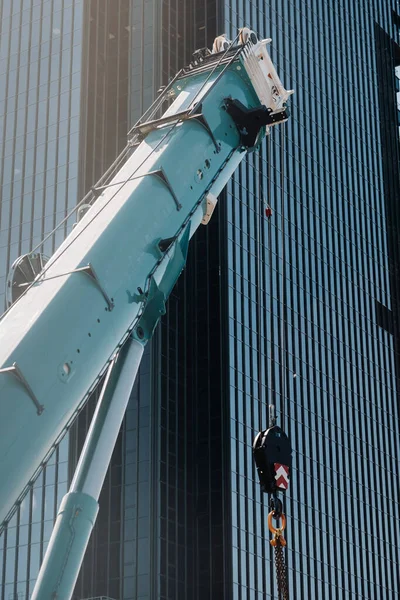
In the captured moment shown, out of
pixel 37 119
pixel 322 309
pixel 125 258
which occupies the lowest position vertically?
pixel 125 258

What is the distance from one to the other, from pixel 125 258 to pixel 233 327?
69.5 meters

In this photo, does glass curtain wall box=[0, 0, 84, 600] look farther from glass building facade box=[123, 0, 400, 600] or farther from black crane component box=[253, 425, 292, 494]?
black crane component box=[253, 425, 292, 494]

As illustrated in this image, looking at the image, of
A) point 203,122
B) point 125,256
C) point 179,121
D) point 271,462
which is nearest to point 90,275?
point 125,256

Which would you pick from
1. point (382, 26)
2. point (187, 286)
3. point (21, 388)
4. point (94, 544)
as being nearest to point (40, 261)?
point (21, 388)

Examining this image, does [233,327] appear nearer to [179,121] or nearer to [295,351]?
[295,351]

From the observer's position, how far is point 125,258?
2191 cm

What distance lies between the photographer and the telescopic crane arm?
59.9ft

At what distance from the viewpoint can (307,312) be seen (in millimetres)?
104250

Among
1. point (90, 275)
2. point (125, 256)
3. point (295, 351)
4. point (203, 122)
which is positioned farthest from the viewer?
point (295, 351)

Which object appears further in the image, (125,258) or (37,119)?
(37,119)

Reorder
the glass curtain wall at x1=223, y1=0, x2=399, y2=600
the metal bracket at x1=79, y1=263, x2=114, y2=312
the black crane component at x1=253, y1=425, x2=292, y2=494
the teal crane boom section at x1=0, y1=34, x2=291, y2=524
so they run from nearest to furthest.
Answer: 1. the teal crane boom section at x1=0, y1=34, x2=291, y2=524
2. the metal bracket at x1=79, y1=263, x2=114, y2=312
3. the black crane component at x1=253, y1=425, x2=292, y2=494
4. the glass curtain wall at x1=223, y1=0, x2=399, y2=600

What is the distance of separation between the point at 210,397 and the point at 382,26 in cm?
6828

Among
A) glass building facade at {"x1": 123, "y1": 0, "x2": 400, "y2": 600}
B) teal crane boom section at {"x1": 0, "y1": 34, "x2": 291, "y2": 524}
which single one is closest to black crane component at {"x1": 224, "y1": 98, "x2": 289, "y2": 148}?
teal crane boom section at {"x1": 0, "y1": 34, "x2": 291, "y2": 524}

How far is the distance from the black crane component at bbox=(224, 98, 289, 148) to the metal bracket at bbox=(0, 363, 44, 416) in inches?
435
